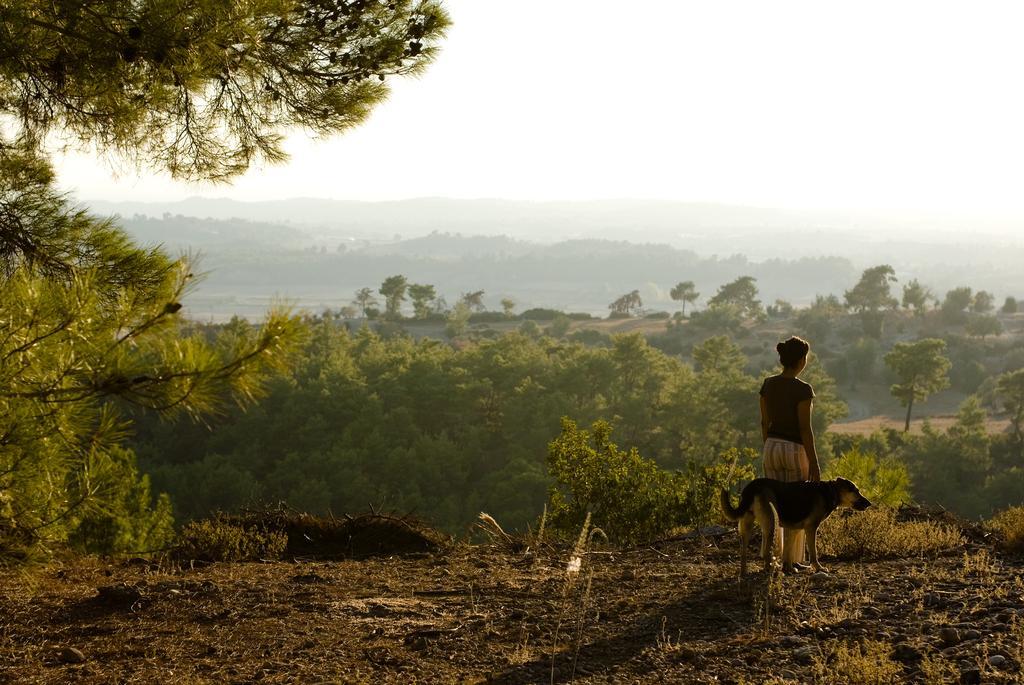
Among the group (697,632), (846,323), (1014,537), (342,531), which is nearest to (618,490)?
(342,531)

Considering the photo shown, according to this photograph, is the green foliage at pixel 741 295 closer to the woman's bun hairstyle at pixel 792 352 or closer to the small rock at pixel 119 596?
the woman's bun hairstyle at pixel 792 352

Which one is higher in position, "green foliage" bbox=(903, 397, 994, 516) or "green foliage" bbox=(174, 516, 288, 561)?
"green foliage" bbox=(174, 516, 288, 561)

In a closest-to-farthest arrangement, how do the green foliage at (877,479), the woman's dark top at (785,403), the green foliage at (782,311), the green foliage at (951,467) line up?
the woman's dark top at (785,403)
the green foliage at (877,479)
the green foliage at (951,467)
the green foliage at (782,311)

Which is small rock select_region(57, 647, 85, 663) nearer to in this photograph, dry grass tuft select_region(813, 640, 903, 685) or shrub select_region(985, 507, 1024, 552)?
dry grass tuft select_region(813, 640, 903, 685)

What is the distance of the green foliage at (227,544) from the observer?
7473 millimetres

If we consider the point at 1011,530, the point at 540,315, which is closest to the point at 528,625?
the point at 1011,530

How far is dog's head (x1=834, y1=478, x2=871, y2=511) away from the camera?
5.45m

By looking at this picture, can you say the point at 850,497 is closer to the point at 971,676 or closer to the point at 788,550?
the point at 788,550

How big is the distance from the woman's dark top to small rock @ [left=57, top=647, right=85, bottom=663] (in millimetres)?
4025

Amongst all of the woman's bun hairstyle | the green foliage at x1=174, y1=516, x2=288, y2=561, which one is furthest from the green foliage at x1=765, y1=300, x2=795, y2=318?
the woman's bun hairstyle

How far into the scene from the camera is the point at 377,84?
698 centimetres

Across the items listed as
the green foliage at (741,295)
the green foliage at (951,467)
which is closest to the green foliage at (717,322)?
the green foliage at (741,295)

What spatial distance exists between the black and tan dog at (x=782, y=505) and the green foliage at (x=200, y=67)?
3.84 metres

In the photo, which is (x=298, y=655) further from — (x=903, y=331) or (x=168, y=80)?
(x=903, y=331)
